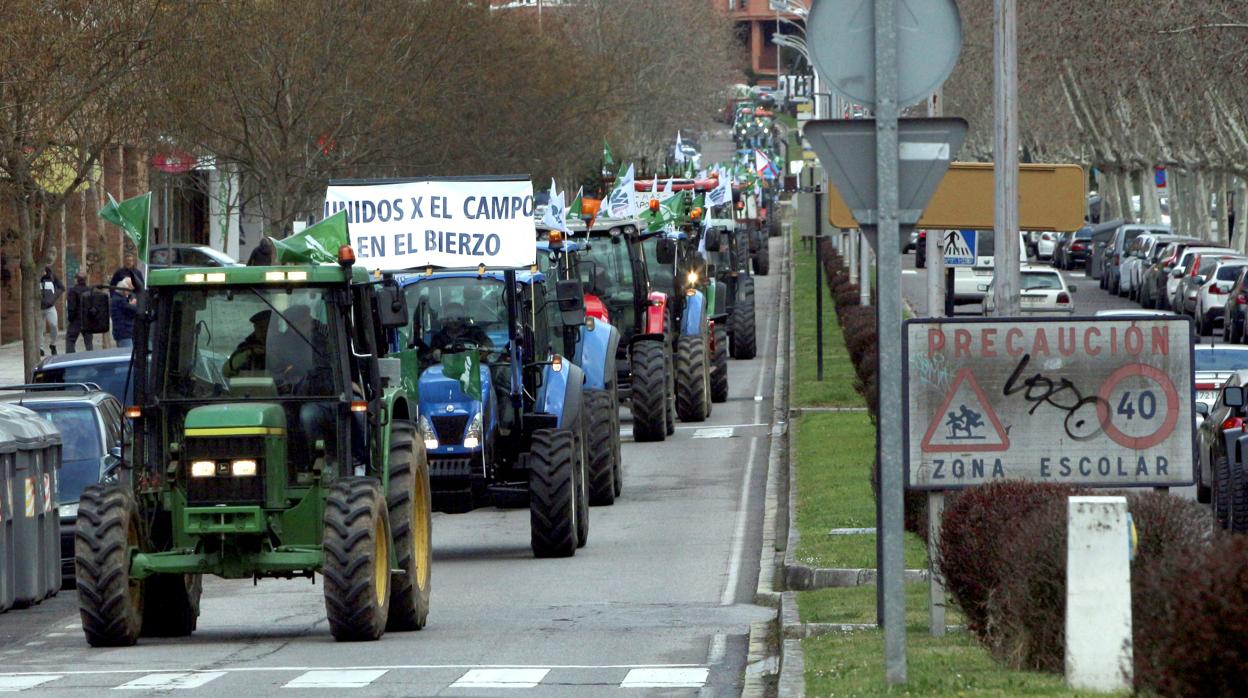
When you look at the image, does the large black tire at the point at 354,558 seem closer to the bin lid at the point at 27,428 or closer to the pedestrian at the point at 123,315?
the bin lid at the point at 27,428

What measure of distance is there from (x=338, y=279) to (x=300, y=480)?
4.05ft

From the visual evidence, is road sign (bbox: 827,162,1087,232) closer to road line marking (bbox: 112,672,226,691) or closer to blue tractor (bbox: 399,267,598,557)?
blue tractor (bbox: 399,267,598,557)

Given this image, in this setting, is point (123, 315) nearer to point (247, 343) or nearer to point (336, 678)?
point (247, 343)

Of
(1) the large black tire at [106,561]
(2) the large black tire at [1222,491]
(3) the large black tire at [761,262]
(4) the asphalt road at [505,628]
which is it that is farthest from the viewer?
(3) the large black tire at [761,262]

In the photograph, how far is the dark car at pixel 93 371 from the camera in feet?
74.1

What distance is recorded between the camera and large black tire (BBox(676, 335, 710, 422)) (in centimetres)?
2942

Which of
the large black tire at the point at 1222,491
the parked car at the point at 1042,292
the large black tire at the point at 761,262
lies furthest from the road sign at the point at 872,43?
the large black tire at the point at 761,262

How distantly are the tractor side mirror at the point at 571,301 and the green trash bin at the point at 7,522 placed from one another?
511 centimetres

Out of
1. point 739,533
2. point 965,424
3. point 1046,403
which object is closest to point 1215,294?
point 739,533

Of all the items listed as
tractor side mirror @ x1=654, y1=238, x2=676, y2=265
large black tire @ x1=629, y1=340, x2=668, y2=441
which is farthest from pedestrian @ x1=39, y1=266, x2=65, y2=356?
large black tire @ x1=629, y1=340, x2=668, y2=441

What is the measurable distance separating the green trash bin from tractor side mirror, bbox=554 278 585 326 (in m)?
5.11

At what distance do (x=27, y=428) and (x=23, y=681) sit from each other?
17.6 feet

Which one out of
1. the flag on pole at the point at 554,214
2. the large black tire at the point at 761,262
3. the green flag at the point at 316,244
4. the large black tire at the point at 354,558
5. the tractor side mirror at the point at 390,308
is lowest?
the large black tire at the point at 354,558

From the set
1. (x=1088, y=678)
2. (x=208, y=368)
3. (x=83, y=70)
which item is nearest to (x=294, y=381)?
(x=208, y=368)
